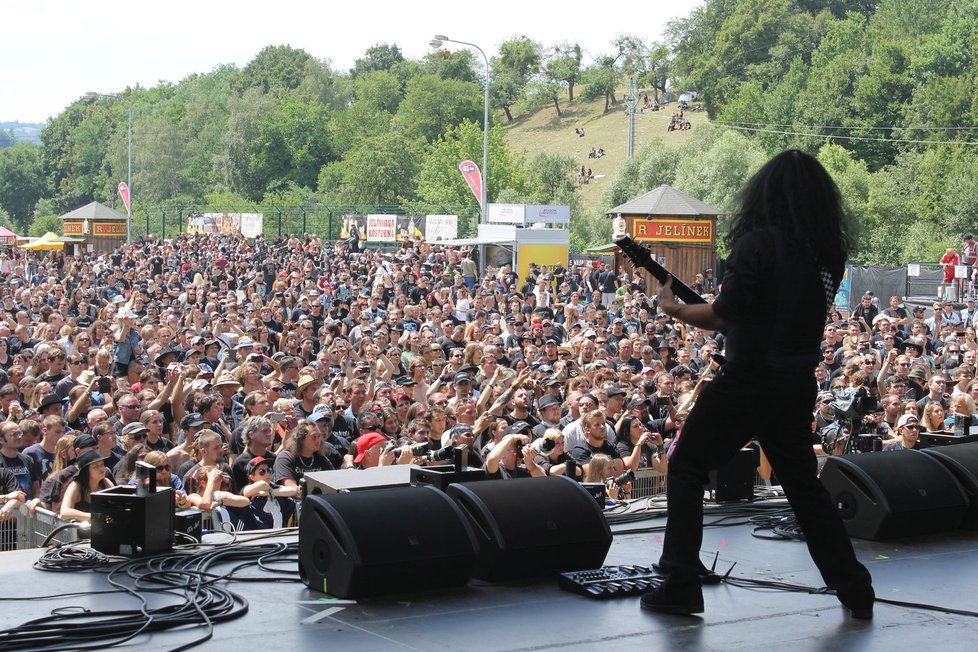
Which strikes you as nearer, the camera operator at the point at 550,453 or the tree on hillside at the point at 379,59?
the camera operator at the point at 550,453

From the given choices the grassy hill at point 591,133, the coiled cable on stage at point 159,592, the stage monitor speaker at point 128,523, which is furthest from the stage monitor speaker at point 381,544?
the grassy hill at point 591,133

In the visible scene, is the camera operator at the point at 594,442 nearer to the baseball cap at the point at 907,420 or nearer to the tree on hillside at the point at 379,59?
the baseball cap at the point at 907,420

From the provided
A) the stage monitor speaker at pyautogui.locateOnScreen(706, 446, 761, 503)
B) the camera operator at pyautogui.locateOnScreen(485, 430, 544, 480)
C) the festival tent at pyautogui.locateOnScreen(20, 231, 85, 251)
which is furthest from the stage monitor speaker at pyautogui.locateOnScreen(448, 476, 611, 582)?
the festival tent at pyautogui.locateOnScreen(20, 231, 85, 251)

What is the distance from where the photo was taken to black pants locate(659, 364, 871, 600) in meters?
3.95

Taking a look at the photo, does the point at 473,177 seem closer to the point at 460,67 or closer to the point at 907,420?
the point at 907,420

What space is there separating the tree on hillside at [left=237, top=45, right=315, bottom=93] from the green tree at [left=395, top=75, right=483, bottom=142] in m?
34.8

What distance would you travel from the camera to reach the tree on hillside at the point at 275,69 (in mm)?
120312

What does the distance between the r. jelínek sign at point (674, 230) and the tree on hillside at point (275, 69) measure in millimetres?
94814

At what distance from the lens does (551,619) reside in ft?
13.2

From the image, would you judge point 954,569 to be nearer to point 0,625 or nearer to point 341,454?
point 0,625

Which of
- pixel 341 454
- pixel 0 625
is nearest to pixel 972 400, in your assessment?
pixel 341 454

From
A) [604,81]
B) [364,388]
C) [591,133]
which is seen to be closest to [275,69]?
[604,81]

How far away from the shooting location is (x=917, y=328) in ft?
50.6

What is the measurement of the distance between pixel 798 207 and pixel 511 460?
3930 mm
